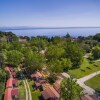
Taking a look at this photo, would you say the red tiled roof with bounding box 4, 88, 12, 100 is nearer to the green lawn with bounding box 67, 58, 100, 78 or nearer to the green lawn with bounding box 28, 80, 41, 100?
the green lawn with bounding box 28, 80, 41, 100

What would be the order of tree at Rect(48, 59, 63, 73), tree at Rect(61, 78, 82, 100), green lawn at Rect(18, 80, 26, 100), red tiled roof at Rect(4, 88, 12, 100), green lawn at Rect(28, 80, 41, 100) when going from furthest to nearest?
tree at Rect(48, 59, 63, 73) < green lawn at Rect(28, 80, 41, 100) < green lawn at Rect(18, 80, 26, 100) < red tiled roof at Rect(4, 88, 12, 100) < tree at Rect(61, 78, 82, 100)

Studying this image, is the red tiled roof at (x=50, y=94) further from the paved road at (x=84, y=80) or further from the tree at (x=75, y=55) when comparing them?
the tree at (x=75, y=55)

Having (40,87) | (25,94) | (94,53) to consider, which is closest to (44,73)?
(40,87)

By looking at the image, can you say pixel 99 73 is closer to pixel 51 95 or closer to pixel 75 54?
pixel 75 54

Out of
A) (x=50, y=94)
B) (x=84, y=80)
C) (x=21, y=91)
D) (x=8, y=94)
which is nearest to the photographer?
(x=50, y=94)

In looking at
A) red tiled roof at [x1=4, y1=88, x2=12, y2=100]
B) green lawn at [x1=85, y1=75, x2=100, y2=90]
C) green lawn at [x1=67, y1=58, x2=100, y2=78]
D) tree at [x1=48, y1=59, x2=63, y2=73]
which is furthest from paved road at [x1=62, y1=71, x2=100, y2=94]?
red tiled roof at [x1=4, y1=88, x2=12, y2=100]

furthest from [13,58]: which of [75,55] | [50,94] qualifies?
[50,94]

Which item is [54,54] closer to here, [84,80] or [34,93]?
[84,80]
